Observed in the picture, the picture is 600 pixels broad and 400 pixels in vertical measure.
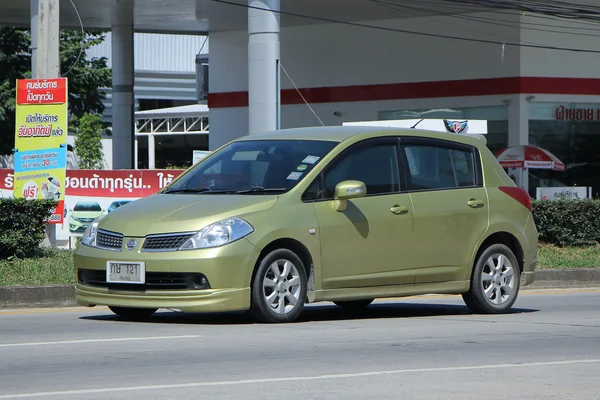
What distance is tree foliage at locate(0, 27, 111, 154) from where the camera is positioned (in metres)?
40.9

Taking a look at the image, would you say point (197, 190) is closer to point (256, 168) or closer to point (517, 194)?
point (256, 168)

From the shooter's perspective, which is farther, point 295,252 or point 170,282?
point 295,252

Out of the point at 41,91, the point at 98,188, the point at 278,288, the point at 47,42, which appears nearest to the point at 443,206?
the point at 278,288

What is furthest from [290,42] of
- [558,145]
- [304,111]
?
[558,145]

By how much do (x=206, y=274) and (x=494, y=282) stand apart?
3.45 m

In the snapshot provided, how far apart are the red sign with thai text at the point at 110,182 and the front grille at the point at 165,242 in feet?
32.9

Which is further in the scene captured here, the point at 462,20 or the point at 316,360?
the point at 462,20

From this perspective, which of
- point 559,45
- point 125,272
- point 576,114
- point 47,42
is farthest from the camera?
point 576,114

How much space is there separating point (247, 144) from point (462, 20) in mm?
22503

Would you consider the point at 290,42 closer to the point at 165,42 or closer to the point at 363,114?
the point at 363,114

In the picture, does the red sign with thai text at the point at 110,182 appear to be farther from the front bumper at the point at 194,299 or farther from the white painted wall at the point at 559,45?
the white painted wall at the point at 559,45

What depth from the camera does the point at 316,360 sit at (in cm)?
799

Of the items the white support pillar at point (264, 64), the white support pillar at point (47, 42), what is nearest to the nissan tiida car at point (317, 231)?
the white support pillar at point (47, 42)

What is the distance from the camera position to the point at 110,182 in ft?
64.3
